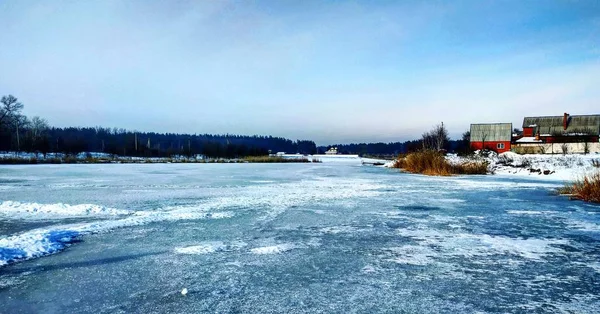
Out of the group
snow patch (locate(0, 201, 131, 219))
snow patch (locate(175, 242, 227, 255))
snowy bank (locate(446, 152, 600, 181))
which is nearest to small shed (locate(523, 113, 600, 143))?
snowy bank (locate(446, 152, 600, 181))

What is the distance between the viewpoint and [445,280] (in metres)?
2.54

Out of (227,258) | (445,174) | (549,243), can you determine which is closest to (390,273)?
(227,258)

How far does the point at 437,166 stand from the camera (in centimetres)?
1595

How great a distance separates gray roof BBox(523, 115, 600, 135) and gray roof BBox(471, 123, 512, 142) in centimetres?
329

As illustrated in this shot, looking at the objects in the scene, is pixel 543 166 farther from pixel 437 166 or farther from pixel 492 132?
pixel 492 132

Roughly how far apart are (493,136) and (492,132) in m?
0.47

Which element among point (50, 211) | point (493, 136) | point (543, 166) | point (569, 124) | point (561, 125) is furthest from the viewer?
point (493, 136)

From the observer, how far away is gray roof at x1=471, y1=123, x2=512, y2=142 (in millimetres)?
41594

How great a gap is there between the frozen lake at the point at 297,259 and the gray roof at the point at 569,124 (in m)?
41.6

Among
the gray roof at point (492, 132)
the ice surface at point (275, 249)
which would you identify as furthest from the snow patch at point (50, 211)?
the gray roof at point (492, 132)

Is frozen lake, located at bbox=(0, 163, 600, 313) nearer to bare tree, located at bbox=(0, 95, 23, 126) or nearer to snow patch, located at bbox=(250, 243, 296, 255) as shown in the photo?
snow patch, located at bbox=(250, 243, 296, 255)

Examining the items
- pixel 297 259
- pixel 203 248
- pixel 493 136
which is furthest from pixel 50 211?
pixel 493 136

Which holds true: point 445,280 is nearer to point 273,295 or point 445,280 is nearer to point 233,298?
point 273,295

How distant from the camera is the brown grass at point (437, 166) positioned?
15.9m
